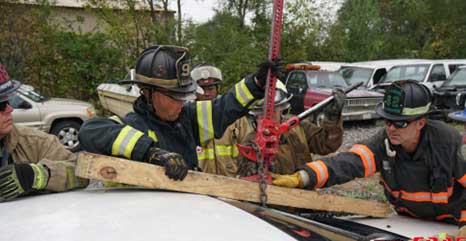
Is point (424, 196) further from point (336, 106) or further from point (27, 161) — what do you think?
point (27, 161)

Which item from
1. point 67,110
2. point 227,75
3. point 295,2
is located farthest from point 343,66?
point 67,110

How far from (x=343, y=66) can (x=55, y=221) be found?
16.6 metres

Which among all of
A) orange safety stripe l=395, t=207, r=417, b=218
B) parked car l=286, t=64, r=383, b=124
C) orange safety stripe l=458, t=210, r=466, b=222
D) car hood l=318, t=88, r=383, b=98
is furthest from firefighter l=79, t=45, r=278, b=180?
car hood l=318, t=88, r=383, b=98

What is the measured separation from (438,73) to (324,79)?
4647 mm

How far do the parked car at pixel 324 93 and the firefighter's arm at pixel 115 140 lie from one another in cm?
1066

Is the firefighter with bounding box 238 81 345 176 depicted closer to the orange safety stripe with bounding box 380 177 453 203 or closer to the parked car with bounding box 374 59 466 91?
the orange safety stripe with bounding box 380 177 453 203

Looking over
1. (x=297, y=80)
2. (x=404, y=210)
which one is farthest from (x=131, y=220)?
(x=297, y=80)

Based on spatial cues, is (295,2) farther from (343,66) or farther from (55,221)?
(55,221)

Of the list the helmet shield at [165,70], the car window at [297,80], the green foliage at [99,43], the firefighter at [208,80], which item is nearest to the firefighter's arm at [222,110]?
the helmet shield at [165,70]

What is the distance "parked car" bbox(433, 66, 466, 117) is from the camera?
1301 cm

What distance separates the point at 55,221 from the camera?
1.52 metres

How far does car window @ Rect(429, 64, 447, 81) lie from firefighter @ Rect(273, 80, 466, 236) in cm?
1376

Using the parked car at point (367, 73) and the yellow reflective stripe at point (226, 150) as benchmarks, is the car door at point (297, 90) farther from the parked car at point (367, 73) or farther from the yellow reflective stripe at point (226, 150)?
the yellow reflective stripe at point (226, 150)

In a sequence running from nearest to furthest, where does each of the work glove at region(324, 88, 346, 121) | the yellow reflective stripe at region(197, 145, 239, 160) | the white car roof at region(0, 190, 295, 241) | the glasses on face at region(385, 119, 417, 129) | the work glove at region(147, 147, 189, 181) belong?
the white car roof at region(0, 190, 295, 241)
the work glove at region(147, 147, 189, 181)
the glasses on face at region(385, 119, 417, 129)
the work glove at region(324, 88, 346, 121)
the yellow reflective stripe at region(197, 145, 239, 160)
